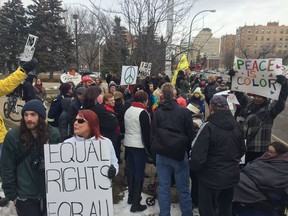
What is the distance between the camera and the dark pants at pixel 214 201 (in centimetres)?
352

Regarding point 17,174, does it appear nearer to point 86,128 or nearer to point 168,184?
point 86,128

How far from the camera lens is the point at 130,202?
184 inches

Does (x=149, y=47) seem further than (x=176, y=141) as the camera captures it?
Yes

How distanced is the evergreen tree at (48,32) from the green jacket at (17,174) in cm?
3457

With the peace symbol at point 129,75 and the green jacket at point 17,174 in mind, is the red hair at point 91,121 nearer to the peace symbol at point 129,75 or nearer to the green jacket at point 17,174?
the green jacket at point 17,174

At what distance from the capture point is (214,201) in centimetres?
360

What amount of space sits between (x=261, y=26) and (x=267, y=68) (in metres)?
140

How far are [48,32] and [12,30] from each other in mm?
4166

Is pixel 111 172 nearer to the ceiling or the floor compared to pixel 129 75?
nearer to the floor

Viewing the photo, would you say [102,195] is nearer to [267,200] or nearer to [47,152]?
[47,152]

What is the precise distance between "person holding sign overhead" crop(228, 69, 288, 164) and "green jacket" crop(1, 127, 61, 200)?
9.94 ft

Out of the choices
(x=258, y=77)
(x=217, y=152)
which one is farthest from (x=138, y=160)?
(x=258, y=77)

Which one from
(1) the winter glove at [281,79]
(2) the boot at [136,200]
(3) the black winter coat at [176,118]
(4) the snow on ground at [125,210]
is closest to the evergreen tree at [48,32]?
(4) the snow on ground at [125,210]

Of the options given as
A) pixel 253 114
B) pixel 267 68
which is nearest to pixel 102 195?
pixel 253 114
